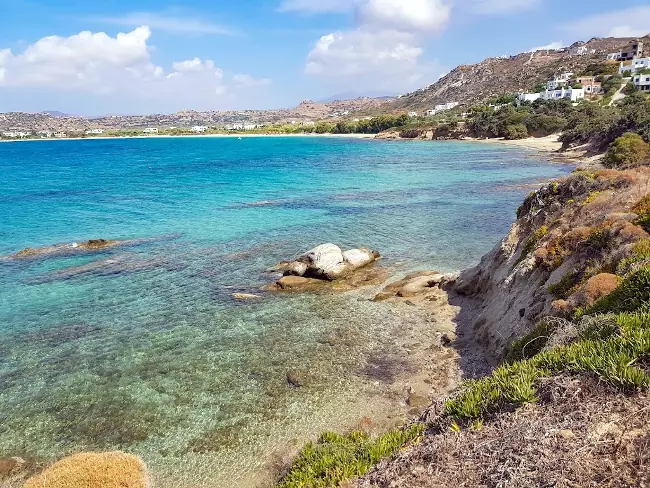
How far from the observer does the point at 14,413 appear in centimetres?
1425

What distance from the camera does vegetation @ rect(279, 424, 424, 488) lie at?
26.2ft

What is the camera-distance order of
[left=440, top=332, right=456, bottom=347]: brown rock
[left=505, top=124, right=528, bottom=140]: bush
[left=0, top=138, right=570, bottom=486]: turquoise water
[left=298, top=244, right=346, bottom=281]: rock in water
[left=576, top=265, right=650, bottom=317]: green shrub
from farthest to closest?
[left=505, top=124, right=528, bottom=140]: bush → [left=298, top=244, right=346, bottom=281]: rock in water → [left=440, top=332, right=456, bottom=347]: brown rock → [left=0, top=138, right=570, bottom=486]: turquoise water → [left=576, top=265, right=650, bottom=317]: green shrub

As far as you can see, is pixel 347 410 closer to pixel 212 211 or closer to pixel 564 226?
pixel 564 226

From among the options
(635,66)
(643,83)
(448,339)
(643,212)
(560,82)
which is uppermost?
(635,66)

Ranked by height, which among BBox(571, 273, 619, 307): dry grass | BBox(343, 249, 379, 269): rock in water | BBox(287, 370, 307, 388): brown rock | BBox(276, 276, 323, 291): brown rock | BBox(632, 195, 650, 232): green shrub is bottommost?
BBox(287, 370, 307, 388): brown rock

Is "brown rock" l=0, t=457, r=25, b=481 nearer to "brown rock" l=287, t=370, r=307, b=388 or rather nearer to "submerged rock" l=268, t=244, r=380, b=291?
"brown rock" l=287, t=370, r=307, b=388

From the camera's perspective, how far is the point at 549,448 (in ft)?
20.5

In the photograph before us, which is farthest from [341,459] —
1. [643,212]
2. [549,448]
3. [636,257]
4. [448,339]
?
[643,212]

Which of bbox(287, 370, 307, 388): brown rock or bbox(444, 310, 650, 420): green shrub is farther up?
bbox(444, 310, 650, 420): green shrub

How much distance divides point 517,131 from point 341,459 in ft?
424

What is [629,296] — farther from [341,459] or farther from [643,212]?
[341,459]

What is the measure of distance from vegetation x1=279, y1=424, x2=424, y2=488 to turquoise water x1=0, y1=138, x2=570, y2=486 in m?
2.77

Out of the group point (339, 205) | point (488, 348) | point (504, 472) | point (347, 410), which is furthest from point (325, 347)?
point (339, 205)

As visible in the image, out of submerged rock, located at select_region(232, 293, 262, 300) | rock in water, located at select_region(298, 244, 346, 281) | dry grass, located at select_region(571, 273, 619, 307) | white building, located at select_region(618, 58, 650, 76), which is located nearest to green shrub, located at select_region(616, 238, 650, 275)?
dry grass, located at select_region(571, 273, 619, 307)
